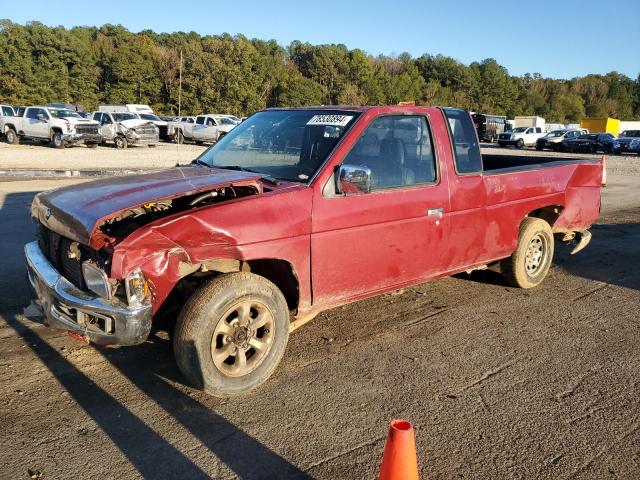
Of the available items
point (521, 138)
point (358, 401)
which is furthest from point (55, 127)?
point (521, 138)

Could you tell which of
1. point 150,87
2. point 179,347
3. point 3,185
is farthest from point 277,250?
point 150,87

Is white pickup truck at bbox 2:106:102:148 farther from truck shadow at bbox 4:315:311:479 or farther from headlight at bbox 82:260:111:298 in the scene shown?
headlight at bbox 82:260:111:298

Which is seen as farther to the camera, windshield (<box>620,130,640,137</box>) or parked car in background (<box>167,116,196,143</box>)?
windshield (<box>620,130,640,137</box>)

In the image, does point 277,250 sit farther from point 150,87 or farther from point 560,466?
point 150,87

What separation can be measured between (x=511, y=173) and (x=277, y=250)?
9.28 ft

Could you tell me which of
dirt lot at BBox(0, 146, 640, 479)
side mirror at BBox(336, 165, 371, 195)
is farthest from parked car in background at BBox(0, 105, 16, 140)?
side mirror at BBox(336, 165, 371, 195)

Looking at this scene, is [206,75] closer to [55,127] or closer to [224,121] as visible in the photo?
[224,121]

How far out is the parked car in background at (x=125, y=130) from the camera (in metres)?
28.7

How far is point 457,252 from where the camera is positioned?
487cm

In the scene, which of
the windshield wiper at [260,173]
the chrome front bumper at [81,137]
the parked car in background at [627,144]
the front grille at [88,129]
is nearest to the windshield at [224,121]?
the chrome front bumper at [81,137]

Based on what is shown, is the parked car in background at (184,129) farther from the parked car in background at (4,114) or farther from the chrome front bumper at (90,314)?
the chrome front bumper at (90,314)

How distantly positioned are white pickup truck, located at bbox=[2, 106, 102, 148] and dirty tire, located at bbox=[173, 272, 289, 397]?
26.0 meters

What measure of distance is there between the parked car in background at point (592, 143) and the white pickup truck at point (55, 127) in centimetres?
3178

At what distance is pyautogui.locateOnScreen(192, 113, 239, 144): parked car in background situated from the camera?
3309cm
